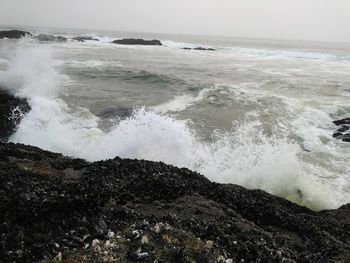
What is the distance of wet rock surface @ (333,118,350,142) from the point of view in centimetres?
1598

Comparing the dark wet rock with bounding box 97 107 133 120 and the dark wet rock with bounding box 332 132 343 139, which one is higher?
the dark wet rock with bounding box 97 107 133 120

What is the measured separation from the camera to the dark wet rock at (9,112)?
1330 cm

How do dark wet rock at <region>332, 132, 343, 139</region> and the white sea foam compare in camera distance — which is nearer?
the white sea foam

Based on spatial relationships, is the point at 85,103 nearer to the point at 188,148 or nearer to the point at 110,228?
the point at 188,148

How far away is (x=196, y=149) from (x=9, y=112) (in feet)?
23.5

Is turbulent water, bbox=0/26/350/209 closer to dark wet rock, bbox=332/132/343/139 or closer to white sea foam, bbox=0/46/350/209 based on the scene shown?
white sea foam, bbox=0/46/350/209

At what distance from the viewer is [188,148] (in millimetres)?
12805

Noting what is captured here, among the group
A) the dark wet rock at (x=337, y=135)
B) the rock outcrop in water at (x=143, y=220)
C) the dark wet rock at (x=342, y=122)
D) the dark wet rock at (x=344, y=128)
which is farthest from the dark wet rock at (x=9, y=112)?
the dark wet rock at (x=342, y=122)

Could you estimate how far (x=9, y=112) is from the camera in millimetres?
14148

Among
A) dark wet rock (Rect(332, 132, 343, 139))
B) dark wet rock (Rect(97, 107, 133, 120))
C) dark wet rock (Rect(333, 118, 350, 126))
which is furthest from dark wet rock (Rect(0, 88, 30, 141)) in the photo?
dark wet rock (Rect(333, 118, 350, 126))

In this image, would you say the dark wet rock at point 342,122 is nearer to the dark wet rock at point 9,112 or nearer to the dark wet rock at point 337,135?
the dark wet rock at point 337,135

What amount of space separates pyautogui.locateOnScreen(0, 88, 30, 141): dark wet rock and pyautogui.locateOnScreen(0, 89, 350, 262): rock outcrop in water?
17.5 feet

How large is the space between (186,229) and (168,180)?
Result: 6.36ft

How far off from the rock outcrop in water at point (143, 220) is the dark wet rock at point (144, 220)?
0.05ft
